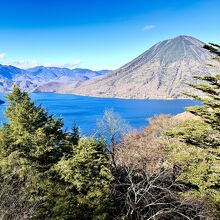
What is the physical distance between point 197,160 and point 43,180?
8908 millimetres

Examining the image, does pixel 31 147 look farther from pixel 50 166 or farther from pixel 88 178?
pixel 88 178

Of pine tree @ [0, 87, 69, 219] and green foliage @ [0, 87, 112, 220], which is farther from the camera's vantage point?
pine tree @ [0, 87, 69, 219]

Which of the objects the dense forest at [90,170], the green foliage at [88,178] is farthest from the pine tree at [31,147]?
the green foliage at [88,178]

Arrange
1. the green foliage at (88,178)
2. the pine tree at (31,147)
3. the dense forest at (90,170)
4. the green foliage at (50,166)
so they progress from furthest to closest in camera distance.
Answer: the pine tree at (31,147) → the green foliage at (88,178) → the dense forest at (90,170) → the green foliage at (50,166)

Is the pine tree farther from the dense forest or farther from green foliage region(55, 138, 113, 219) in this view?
green foliage region(55, 138, 113, 219)

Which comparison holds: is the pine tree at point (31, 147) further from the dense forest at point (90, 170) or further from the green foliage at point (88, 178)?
the green foliage at point (88, 178)

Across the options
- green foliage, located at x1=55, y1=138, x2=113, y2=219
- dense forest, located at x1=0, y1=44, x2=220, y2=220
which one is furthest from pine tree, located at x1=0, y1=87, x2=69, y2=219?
green foliage, located at x1=55, y1=138, x2=113, y2=219

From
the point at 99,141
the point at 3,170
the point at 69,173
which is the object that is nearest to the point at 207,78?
the point at 99,141

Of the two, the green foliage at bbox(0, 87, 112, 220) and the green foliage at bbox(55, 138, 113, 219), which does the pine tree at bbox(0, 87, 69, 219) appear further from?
the green foliage at bbox(55, 138, 113, 219)

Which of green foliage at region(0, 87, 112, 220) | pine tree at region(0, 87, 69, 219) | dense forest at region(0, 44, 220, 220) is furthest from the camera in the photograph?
pine tree at region(0, 87, 69, 219)

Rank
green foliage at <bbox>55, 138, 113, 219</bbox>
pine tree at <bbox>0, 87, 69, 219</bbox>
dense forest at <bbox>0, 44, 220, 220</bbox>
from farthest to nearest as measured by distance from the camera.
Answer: pine tree at <bbox>0, 87, 69, 219</bbox>
green foliage at <bbox>55, 138, 113, 219</bbox>
dense forest at <bbox>0, 44, 220, 220</bbox>

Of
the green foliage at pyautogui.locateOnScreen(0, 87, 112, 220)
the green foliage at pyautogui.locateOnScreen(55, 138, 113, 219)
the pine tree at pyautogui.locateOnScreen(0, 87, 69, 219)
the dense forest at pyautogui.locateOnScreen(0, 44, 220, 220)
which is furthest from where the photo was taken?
the pine tree at pyautogui.locateOnScreen(0, 87, 69, 219)

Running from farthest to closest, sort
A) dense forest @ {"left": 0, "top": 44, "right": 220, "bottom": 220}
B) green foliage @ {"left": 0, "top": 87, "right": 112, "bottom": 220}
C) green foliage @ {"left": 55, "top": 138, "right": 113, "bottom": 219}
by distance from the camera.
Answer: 1. green foliage @ {"left": 55, "top": 138, "right": 113, "bottom": 219}
2. dense forest @ {"left": 0, "top": 44, "right": 220, "bottom": 220}
3. green foliage @ {"left": 0, "top": 87, "right": 112, "bottom": 220}

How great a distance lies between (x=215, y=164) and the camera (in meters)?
16.3
